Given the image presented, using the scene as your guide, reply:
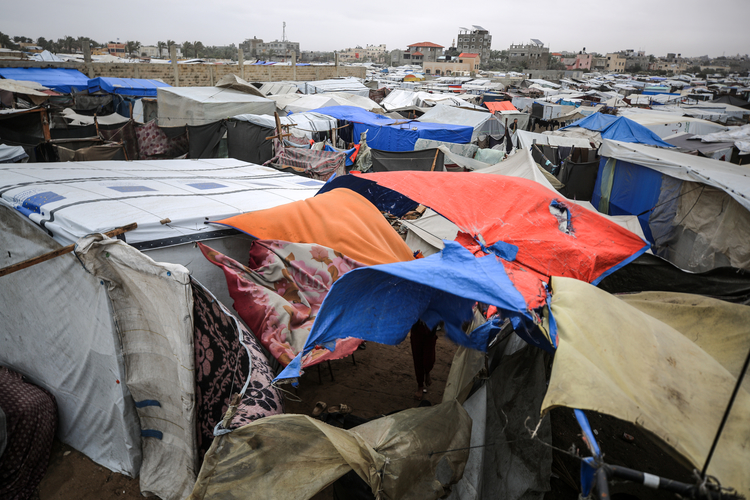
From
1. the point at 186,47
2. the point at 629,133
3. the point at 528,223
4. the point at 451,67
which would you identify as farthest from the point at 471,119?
the point at 186,47

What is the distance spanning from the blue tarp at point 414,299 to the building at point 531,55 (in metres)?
82.5

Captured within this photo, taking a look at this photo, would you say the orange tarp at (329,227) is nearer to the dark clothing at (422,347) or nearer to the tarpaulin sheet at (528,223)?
the tarpaulin sheet at (528,223)

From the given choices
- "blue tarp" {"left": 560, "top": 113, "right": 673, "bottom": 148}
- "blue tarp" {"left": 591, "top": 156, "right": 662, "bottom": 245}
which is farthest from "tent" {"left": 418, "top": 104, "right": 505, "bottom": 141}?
"blue tarp" {"left": 591, "top": 156, "right": 662, "bottom": 245}

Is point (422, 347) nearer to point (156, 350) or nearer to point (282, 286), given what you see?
point (282, 286)

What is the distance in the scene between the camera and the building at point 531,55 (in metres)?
74.6

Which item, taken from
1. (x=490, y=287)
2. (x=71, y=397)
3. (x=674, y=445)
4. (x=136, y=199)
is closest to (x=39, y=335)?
(x=71, y=397)

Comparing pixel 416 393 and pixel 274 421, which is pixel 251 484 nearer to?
pixel 274 421

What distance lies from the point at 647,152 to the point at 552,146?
452cm

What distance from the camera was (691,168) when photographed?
7.31 meters

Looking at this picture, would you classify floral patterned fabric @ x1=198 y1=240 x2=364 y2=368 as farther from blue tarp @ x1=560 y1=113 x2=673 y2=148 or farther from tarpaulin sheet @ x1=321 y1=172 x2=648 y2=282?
blue tarp @ x1=560 y1=113 x2=673 y2=148

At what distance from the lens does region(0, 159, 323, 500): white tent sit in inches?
131

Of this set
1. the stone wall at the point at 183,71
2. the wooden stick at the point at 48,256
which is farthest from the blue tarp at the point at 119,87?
the wooden stick at the point at 48,256

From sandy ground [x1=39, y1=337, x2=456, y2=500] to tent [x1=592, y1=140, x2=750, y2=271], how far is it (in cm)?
507

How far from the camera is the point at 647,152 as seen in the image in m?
8.73
